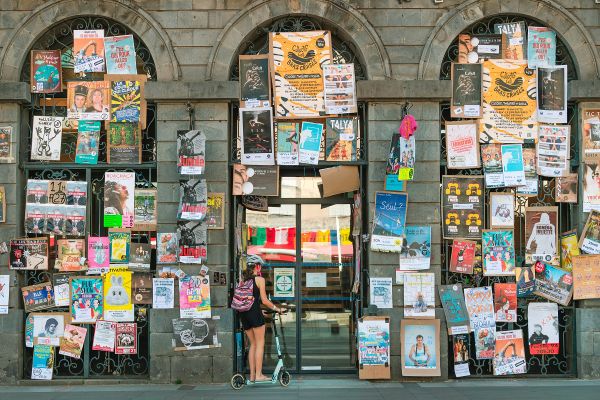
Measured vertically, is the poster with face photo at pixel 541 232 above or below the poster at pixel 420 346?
above

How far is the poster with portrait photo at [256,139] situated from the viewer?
12.1 meters

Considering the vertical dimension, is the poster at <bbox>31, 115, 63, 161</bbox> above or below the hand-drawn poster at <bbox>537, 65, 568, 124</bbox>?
below

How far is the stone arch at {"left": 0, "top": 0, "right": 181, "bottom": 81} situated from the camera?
12.1 metres

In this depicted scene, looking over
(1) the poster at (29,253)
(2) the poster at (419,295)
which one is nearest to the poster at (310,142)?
(2) the poster at (419,295)

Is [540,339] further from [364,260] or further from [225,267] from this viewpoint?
[225,267]

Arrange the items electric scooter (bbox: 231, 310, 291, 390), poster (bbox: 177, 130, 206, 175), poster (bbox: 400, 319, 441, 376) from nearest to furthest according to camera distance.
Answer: electric scooter (bbox: 231, 310, 291, 390) < poster (bbox: 177, 130, 206, 175) < poster (bbox: 400, 319, 441, 376)

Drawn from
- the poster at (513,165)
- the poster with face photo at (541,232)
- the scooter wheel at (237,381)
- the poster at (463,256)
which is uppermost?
the poster at (513,165)

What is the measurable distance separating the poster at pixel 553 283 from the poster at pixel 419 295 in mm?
1682

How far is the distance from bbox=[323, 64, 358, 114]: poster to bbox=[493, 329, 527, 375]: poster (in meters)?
4.27

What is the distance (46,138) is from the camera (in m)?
12.2

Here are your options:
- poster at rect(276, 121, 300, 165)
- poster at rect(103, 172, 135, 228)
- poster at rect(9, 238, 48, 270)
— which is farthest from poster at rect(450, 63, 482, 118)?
poster at rect(9, 238, 48, 270)

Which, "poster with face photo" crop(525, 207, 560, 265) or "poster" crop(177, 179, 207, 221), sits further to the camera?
"poster with face photo" crop(525, 207, 560, 265)

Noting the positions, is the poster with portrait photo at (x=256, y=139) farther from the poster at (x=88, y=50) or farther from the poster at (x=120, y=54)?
the poster at (x=88, y=50)

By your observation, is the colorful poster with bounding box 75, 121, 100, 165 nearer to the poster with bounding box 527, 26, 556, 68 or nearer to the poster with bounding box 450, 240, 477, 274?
the poster with bounding box 450, 240, 477, 274
